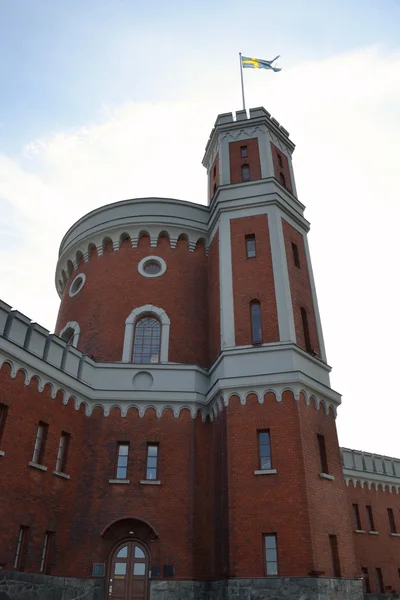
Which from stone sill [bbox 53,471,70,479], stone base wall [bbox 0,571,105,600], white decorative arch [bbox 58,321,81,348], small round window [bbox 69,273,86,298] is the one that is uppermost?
small round window [bbox 69,273,86,298]

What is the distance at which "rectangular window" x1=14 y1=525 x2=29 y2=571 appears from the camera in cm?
1644

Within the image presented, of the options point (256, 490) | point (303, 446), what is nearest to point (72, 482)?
point (256, 490)

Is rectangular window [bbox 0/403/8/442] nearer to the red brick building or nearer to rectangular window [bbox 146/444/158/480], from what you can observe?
the red brick building

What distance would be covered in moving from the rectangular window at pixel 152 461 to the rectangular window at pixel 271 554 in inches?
209

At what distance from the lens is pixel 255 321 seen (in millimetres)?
21641

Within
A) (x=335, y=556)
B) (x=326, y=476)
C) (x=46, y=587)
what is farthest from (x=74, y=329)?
(x=335, y=556)

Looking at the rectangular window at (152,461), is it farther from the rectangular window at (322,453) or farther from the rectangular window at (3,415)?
the rectangular window at (322,453)

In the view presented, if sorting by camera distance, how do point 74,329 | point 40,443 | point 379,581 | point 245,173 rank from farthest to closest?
1. point 379,581
2. point 245,173
3. point 74,329
4. point 40,443

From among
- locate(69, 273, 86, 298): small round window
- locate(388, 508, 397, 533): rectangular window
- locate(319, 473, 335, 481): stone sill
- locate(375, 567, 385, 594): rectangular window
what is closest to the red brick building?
locate(319, 473, 335, 481): stone sill

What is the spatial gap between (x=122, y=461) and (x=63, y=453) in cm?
242

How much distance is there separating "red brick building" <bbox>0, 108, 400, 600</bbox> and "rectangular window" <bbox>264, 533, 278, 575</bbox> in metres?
0.04

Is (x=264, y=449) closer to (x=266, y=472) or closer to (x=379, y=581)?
(x=266, y=472)

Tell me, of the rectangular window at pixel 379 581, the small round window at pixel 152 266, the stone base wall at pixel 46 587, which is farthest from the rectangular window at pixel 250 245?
the rectangular window at pixel 379 581

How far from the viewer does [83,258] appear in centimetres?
2839
